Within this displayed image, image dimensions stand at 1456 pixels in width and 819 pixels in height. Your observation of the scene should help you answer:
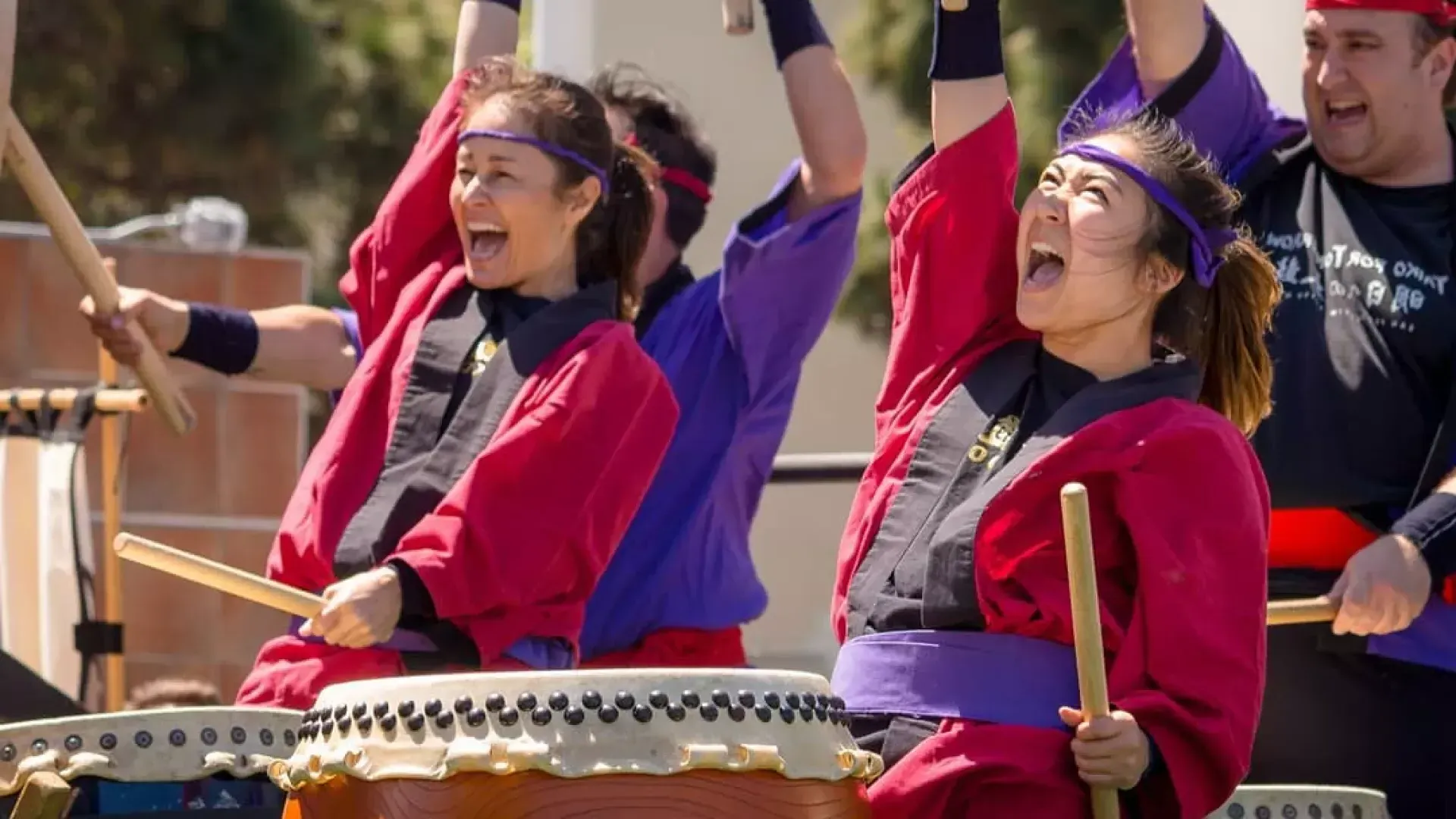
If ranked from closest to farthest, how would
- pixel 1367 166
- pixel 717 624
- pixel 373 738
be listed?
pixel 373 738 → pixel 1367 166 → pixel 717 624

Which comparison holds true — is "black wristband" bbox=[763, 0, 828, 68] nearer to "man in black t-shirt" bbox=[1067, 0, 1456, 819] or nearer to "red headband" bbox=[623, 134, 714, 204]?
"red headband" bbox=[623, 134, 714, 204]

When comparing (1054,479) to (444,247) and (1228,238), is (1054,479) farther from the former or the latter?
(444,247)

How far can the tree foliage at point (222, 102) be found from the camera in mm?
9258

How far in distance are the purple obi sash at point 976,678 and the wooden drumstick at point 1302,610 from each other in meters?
0.54

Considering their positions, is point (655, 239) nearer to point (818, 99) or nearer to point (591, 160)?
point (818, 99)

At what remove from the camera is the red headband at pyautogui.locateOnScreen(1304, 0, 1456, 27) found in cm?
344

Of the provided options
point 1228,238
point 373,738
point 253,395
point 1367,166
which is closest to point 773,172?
point 253,395

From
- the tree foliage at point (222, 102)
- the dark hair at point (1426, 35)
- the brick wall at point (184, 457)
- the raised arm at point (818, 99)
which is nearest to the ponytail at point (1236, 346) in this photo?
the dark hair at point (1426, 35)

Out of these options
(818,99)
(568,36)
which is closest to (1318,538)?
(818,99)

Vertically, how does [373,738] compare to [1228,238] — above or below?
below

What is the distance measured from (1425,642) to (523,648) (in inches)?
43.1

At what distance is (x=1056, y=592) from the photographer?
2.57 meters

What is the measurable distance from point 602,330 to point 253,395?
9.24 feet

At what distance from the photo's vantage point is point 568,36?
214 inches
